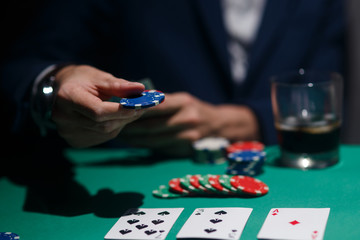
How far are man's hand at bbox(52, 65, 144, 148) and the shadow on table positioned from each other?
15cm

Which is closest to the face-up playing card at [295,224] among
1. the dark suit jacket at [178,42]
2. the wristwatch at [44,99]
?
the wristwatch at [44,99]

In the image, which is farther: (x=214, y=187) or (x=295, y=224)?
(x=214, y=187)

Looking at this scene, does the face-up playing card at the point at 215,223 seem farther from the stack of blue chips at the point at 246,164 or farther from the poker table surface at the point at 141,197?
the stack of blue chips at the point at 246,164

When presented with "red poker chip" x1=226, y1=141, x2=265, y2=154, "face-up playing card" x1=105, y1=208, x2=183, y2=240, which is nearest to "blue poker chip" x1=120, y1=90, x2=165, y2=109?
"face-up playing card" x1=105, y1=208, x2=183, y2=240

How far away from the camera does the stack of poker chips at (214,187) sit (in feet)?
3.77

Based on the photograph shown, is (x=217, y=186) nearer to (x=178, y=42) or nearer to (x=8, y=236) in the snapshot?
(x=8, y=236)

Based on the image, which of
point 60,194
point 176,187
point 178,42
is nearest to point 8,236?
point 60,194

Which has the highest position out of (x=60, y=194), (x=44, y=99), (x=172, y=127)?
(x=44, y=99)

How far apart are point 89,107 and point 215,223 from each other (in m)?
0.39

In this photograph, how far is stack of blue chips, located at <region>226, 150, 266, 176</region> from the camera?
130cm

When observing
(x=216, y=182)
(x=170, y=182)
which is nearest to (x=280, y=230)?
(x=216, y=182)

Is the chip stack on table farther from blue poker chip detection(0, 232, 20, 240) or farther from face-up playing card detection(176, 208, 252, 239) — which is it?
blue poker chip detection(0, 232, 20, 240)

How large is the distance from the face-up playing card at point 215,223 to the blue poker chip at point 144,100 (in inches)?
10.5

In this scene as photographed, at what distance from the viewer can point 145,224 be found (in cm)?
102
